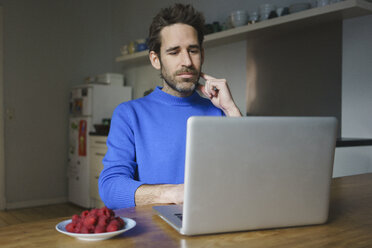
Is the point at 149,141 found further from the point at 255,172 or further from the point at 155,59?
the point at 255,172

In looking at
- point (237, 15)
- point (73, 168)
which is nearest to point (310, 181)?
point (237, 15)

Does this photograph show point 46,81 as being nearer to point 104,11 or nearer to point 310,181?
point 104,11

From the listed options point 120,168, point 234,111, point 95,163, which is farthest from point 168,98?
point 95,163

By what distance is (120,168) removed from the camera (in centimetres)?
138

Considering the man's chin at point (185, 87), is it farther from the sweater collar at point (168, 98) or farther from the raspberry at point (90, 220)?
the raspberry at point (90, 220)

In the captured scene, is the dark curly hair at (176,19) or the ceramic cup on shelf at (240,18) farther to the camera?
the ceramic cup on shelf at (240,18)

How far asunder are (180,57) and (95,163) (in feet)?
10.4

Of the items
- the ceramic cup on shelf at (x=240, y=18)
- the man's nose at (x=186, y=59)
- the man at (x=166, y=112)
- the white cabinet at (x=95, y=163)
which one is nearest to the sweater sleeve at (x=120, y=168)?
the man at (x=166, y=112)

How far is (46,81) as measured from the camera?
4945mm

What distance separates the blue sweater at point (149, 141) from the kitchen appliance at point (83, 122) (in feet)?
10.3

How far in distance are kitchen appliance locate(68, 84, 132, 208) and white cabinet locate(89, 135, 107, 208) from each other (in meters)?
0.08

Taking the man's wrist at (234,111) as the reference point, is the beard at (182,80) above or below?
above

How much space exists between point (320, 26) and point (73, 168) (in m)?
3.42

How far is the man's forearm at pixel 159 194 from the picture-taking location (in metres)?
1.04
